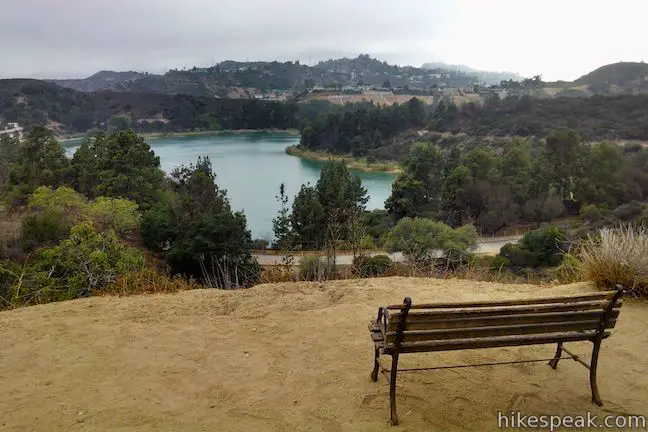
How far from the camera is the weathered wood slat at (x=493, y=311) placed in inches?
87.5

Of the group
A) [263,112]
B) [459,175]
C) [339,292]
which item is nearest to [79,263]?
[339,292]

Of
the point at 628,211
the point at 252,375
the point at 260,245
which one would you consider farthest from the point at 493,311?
the point at 628,211

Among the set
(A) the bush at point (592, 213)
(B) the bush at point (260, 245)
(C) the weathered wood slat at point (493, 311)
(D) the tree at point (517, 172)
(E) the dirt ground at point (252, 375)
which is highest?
(C) the weathered wood slat at point (493, 311)

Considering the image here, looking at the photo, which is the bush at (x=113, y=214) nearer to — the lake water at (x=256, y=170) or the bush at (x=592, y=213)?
the lake water at (x=256, y=170)

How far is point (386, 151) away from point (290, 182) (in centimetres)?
1622

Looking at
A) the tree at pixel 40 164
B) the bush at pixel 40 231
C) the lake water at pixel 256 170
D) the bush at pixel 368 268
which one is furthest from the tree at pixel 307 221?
the bush at pixel 368 268

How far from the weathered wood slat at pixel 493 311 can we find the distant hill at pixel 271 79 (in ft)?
393

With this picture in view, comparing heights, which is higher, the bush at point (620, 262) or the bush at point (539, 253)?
the bush at point (620, 262)

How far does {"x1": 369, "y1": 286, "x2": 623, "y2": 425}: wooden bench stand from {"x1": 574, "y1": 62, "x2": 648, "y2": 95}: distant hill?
94909mm

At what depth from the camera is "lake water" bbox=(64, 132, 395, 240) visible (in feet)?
114

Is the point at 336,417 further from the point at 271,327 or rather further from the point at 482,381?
the point at 271,327

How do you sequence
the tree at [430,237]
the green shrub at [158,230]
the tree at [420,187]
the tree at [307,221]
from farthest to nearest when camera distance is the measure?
the tree at [420,187] < the tree at [307,221] < the green shrub at [158,230] < the tree at [430,237]

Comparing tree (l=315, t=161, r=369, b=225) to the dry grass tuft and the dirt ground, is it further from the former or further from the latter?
the dirt ground

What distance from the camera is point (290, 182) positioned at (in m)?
42.5
